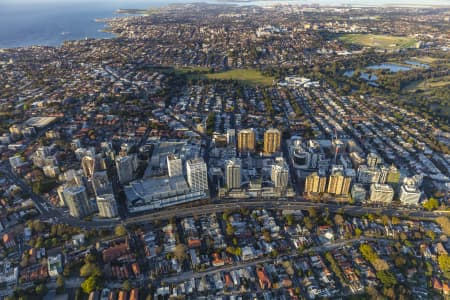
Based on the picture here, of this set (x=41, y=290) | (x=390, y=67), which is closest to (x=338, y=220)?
(x=41, y=290)

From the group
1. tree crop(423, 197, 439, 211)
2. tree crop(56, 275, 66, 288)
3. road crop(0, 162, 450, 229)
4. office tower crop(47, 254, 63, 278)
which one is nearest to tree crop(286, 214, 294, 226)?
road crop(0, 162, 450, 229)

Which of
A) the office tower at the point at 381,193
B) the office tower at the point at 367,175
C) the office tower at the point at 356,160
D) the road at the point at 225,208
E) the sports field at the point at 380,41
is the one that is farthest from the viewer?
the sports field at the point at 380,41

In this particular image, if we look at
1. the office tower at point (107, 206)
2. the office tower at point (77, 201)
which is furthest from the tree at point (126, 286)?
the office tower at point (77, 201)

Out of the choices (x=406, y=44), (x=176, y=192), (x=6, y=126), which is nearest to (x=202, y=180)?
(x=176, y=192)

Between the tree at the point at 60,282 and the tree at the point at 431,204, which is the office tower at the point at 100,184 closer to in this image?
the tree at the point at 60,282

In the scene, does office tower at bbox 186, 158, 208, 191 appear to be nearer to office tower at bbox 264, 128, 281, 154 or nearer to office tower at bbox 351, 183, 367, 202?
office tower at bbox 264, 128, 281, 154

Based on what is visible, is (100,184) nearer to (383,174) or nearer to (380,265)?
(380,265)
